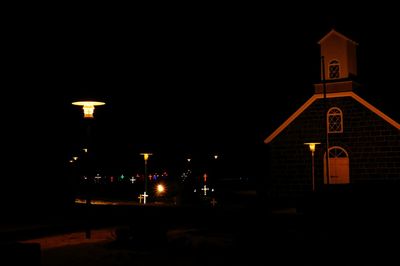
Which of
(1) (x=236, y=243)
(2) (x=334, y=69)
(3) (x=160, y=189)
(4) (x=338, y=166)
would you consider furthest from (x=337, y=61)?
(1) (x=236, y=243)

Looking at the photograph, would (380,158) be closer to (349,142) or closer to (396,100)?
(349,142)

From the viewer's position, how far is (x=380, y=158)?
3203 centimetres

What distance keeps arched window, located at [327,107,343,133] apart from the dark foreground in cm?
1468

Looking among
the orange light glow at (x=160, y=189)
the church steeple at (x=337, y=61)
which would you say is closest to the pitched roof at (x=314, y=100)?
the church steeple at (x=337, y=61)

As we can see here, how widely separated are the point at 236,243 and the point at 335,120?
2112 cm

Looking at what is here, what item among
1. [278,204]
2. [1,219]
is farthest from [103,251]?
[278,204]

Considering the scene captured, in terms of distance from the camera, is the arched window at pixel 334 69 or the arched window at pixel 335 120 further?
the arched window at pixel 334 69

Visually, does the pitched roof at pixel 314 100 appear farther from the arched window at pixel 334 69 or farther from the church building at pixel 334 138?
the arched window at pixel 334 69

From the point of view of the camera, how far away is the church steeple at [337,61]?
109 feet

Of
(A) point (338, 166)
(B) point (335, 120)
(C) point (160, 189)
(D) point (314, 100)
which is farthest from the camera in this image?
(C) point (160, 189)

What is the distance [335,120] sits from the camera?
33344 millimetres

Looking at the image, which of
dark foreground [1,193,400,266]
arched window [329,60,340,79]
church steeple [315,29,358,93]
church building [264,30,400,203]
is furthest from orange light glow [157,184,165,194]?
dark foreground [1,193,400,266]

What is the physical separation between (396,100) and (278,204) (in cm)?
1068

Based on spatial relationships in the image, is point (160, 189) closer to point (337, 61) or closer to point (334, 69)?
point (334, 69)
